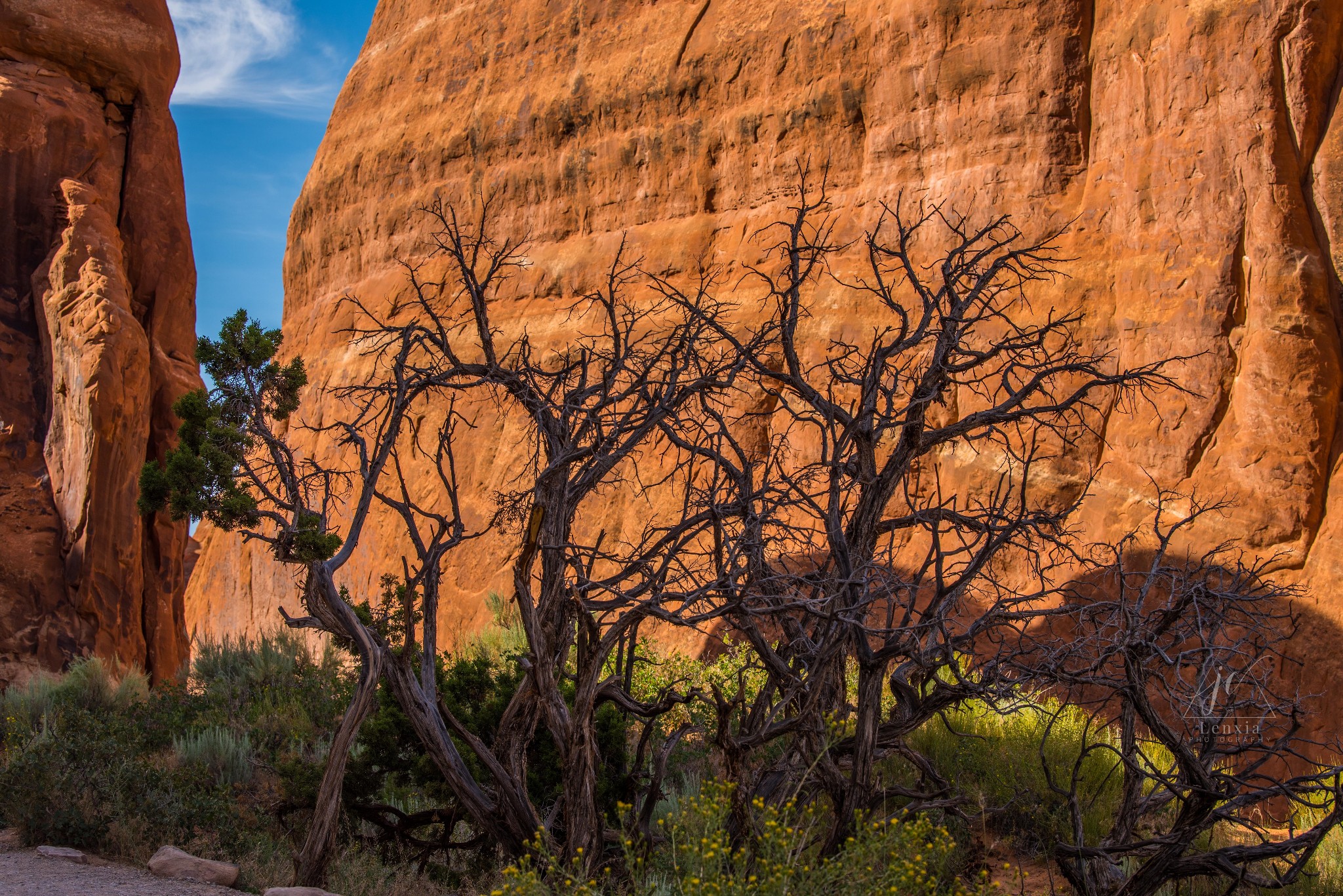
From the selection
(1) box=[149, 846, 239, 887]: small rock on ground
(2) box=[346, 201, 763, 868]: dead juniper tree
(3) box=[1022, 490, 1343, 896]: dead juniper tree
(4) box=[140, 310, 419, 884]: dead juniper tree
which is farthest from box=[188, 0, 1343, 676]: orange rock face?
(1) box=[149, 846, 239, 887]: small rock on ground

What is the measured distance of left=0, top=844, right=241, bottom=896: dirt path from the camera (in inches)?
229

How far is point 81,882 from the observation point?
239 inches

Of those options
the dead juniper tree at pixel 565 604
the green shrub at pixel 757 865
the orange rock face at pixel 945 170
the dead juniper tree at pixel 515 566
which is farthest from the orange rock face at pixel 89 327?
the green shrub at pixel 757 865

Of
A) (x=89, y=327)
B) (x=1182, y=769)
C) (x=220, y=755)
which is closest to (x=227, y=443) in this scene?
(x=220, y=755)

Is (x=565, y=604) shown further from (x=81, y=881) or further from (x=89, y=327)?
(x=89, y=327)

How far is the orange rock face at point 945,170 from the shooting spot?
419 inches

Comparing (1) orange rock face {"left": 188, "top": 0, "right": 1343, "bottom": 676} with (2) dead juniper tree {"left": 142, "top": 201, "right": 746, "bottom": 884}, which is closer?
(2) dead juniper tree {"left": 142, "top": 201, "right": 746, "bottom": 884}

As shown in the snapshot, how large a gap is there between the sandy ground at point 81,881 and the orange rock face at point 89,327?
26.5 ft

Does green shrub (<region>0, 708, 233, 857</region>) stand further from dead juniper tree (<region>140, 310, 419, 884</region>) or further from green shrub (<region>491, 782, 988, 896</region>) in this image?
green shrub (<region>491, 782, 988, 896</region>)

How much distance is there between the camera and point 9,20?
15352 mm

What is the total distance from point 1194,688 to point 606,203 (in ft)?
43.4

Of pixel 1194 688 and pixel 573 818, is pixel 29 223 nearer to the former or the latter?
pixel 573 818

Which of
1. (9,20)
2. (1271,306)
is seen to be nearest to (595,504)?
(1271,306)

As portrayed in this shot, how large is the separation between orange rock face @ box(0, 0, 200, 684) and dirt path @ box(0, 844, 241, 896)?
8.09 meters
